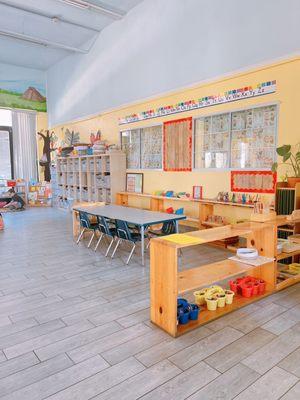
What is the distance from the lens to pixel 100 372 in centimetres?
211

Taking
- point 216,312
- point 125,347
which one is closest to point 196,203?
point 216,312

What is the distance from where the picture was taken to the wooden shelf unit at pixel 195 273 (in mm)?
2539

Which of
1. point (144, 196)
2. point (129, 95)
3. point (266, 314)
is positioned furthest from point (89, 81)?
point (266, 314)

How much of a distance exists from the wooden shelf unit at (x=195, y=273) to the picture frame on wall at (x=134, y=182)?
174 inches

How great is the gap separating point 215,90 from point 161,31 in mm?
2118

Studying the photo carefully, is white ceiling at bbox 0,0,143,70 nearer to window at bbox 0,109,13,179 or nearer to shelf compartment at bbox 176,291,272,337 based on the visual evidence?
window at bbox 0,109,13,179

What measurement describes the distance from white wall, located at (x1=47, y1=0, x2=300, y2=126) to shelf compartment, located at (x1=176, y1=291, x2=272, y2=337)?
3.61m

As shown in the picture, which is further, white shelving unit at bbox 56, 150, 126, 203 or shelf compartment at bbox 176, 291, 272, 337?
white shelving unit at bbox 56, 150, 126, 203

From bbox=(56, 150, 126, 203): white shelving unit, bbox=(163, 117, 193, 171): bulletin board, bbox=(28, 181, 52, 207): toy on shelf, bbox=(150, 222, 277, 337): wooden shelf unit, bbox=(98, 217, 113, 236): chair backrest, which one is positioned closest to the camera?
bbox=(150, 222, 277, 337): wooden shelf unit

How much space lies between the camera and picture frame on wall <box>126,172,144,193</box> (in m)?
7.66

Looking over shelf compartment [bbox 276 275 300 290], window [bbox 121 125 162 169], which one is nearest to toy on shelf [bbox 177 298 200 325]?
shelf compartment [bbox 276 275 300 290]

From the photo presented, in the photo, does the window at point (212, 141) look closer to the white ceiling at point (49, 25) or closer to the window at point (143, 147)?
the window at point (143, 147)

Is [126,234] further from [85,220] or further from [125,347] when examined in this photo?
[125,347]

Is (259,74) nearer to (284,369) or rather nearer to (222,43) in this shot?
(222,43)
